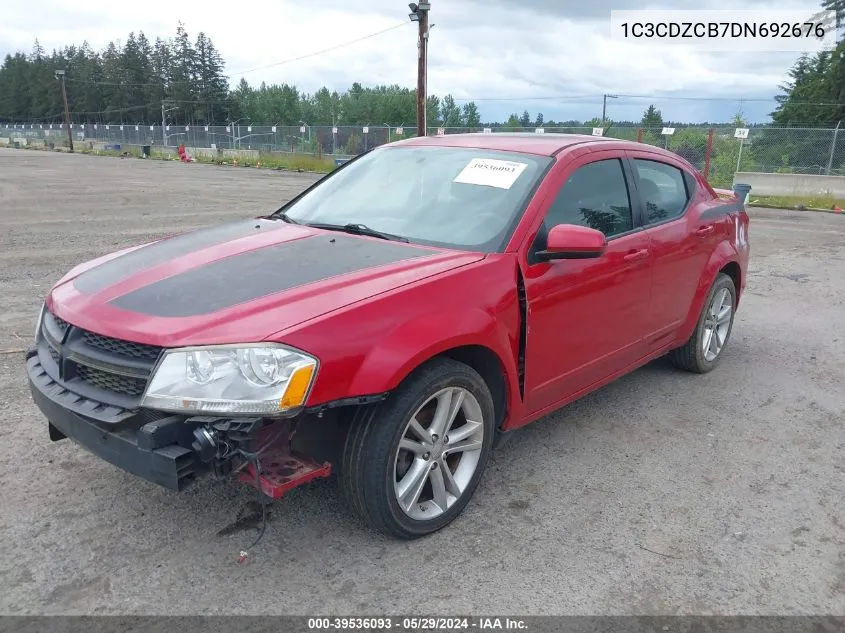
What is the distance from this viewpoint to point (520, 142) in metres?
3.93

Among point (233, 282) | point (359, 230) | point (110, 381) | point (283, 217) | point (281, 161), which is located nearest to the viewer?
point (110, 381)

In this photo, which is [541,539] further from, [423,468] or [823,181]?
[823,181]

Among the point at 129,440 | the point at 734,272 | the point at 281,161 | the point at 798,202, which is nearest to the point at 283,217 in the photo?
the point at 129,440

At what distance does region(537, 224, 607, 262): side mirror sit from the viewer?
3148 mm

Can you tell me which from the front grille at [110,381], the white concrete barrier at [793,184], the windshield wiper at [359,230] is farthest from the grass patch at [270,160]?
the front grille at [110,381]

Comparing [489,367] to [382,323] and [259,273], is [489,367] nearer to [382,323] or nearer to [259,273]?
[382,323]

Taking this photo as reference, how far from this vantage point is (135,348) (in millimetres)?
2541

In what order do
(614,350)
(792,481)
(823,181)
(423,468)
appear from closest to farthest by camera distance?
(423,468), (792,481), (614,350), (823,181)

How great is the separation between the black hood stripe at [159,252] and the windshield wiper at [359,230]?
275mm

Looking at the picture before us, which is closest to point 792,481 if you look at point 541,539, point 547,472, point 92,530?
point 547,472

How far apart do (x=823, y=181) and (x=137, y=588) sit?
22409 mm

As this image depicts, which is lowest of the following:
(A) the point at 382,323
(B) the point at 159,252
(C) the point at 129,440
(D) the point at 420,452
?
(D) the point at 420,452

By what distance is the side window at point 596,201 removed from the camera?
355 cm

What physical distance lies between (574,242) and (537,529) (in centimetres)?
130
